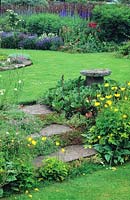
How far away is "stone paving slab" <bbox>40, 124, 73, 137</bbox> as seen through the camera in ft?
23.4

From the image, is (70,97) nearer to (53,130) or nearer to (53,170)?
(53,130)

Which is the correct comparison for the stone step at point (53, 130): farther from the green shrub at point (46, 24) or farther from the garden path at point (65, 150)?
the green shrub at point (46, 24)

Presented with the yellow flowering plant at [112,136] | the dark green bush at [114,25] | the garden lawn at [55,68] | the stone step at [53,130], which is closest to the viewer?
the yellow flowering plant at [112,136]

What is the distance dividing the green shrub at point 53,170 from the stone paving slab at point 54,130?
94 cm

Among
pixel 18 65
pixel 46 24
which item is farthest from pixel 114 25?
pixel 18 65

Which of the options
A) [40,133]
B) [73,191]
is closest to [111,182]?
[73,191]

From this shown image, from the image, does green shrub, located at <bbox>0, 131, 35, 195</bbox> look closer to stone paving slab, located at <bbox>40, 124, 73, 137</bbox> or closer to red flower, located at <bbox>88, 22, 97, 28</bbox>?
stone paving slab, located at <bbox>40, 124, 73, 137</bbox>

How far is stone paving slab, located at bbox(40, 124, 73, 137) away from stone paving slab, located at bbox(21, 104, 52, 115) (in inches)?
21.4

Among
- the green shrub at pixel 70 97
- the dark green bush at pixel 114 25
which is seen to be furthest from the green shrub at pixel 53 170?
the dark green bush at pixel 114 25

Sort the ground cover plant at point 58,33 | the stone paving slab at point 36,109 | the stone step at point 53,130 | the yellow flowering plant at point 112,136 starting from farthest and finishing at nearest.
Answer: the ground cover plant at point 58,33
the stone paving slab at point 36,109
the stone step at point 53,130
the yellow flowering plant at point 112,136

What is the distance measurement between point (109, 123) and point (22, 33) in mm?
11548

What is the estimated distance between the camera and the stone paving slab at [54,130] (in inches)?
281

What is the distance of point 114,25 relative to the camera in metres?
18.2

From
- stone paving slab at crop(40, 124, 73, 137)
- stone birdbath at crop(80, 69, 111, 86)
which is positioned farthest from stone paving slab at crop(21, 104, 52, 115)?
stone birdbath at crop(80, 69, 111, 86)
